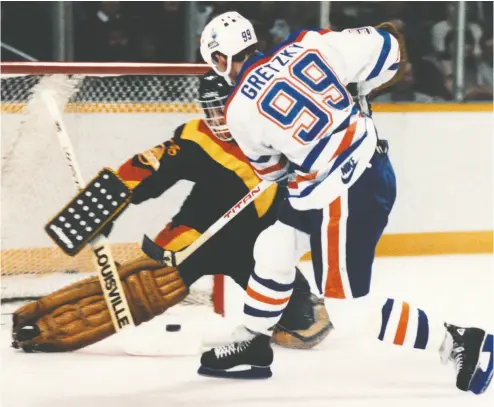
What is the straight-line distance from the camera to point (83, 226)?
2.79 metres

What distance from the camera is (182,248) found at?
10.2 ft

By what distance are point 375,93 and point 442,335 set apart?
0.79m

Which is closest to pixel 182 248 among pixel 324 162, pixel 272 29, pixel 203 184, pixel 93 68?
pixel 203 184

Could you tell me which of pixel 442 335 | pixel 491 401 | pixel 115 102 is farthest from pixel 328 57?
pixel 115 102

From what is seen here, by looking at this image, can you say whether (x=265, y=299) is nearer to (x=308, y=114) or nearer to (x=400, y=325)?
(x=400, y=325)

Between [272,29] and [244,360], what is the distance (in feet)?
8.06

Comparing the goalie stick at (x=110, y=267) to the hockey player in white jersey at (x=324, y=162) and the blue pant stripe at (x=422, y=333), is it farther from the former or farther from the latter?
the blue pant stripe at (x=422, y=333)

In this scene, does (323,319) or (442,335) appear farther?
(323,319)

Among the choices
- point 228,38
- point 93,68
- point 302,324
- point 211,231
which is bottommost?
point 302,324

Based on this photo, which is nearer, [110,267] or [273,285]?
[273,285]

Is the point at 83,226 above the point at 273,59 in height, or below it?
below

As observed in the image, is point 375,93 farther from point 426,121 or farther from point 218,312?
point 426,121

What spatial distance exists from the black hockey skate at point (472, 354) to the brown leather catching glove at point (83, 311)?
91cm

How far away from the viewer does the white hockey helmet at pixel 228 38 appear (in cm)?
247
